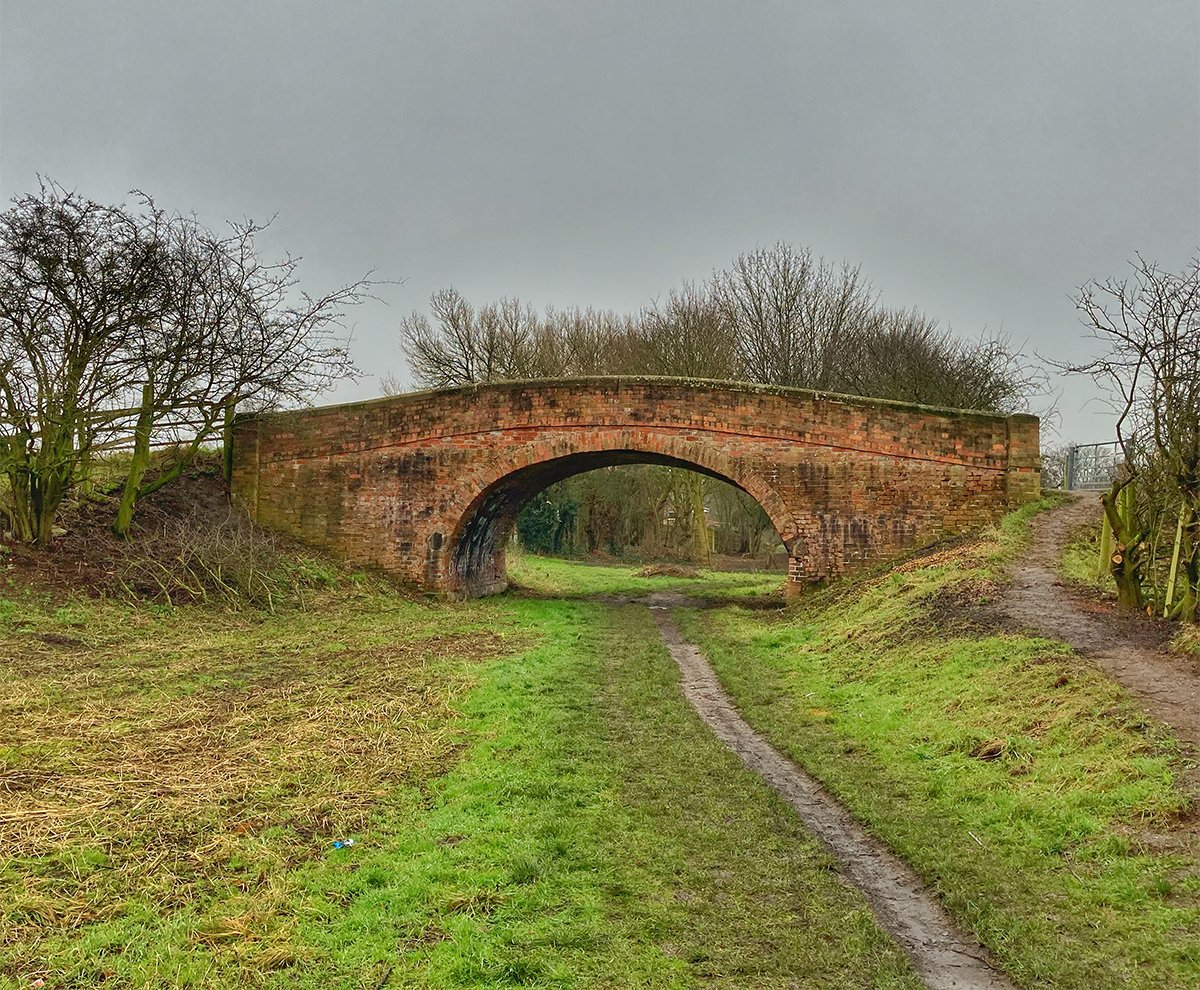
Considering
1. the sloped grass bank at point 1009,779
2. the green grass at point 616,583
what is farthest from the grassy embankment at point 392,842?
the green grass at point 616,583

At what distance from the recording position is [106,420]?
13992mm

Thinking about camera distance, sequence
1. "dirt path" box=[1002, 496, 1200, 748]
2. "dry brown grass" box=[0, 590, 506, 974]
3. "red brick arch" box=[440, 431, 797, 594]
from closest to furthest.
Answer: "dry brown grass" box=[0, 590, 506, 974] → "dirt path" box=[1002, 496, 1200, 748] → "red brick arch" box=[440, 431, 797, 594]

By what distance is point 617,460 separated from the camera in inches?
719

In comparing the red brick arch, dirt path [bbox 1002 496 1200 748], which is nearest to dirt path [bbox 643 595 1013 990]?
dirt path [bbox 1002 496 1200 748]

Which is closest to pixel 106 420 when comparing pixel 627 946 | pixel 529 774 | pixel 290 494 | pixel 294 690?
pixel 290 494

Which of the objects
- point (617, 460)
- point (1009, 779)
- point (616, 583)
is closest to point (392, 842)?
point (1009, 779)

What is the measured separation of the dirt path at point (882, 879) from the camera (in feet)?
12.0

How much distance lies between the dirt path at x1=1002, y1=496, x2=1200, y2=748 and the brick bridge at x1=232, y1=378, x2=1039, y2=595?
2398 millimetres

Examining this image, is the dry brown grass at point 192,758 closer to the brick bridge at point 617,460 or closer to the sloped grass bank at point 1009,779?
the sloped grass bank at point 1009,779

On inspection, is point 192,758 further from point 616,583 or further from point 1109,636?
point 616,583

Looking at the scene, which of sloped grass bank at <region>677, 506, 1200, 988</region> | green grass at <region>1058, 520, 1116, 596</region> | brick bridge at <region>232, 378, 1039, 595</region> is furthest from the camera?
brick bridge at <region>232, 378, 1039, 595</region>

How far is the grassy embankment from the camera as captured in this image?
3545 millimetres

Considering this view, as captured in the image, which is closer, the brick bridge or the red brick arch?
the brick bridge

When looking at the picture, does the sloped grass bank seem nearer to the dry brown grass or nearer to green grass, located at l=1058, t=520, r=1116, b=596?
green grass, located at l=1058, t=520, r=1116, b=596
